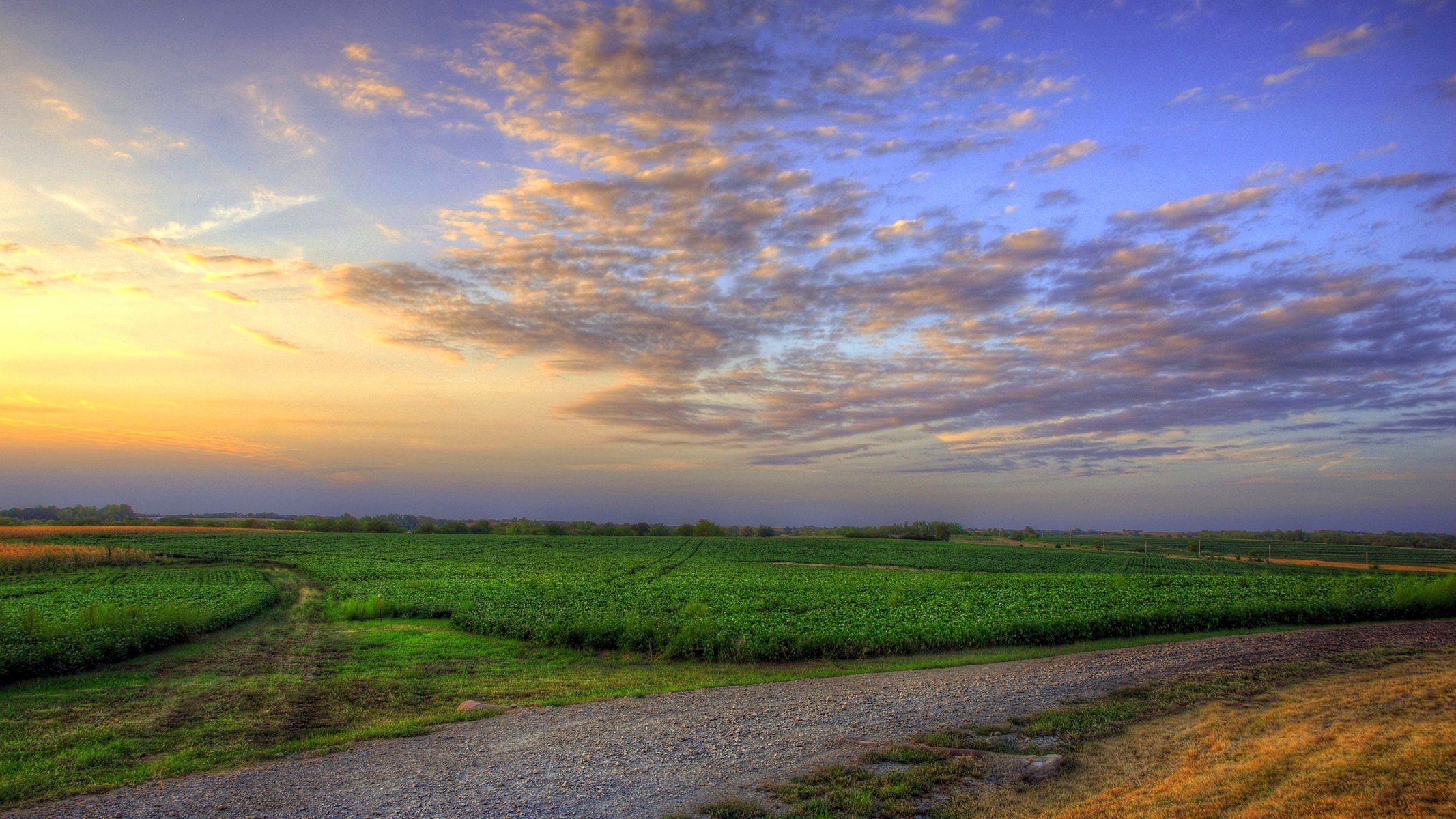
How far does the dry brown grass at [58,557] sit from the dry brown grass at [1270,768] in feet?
217

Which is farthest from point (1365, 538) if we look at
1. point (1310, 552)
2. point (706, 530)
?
point (706, 530)

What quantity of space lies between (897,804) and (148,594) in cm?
3714

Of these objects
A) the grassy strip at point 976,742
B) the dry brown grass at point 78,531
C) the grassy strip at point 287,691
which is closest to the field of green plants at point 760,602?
the grassy strip at point 287,691

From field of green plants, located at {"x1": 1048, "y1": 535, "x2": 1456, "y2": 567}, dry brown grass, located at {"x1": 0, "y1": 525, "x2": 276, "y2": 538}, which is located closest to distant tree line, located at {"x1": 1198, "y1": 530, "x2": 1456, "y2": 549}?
field of green plants, located at {"x1": 1048, "y1": 535, "x2": 1456, "y2": 567}

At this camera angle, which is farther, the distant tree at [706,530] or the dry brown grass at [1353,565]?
the distant tree at [706,530]

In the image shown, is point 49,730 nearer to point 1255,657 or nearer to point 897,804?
point 897,804

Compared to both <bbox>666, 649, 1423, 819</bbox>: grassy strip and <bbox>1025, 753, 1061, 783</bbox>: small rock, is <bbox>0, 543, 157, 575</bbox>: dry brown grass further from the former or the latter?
<bbox>1025, 753, 1061, 783</bbox>: small rock

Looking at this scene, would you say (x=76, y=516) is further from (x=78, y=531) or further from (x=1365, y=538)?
(x=1365, y=538)

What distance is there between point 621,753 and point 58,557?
6499cm

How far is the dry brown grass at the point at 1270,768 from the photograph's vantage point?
25.1 feet

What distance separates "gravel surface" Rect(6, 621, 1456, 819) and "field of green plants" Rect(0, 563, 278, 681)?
11522mm

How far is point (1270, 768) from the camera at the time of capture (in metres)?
8.86

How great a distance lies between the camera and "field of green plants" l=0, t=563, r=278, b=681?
56.2ft

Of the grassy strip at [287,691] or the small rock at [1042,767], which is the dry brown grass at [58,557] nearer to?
the grassy strip at [287,691]
